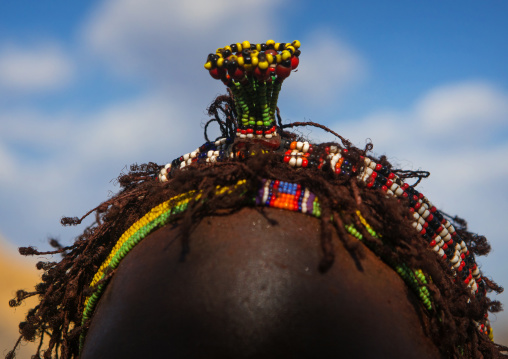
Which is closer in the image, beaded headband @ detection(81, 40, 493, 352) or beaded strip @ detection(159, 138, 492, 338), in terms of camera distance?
beaded headband @ detection(81, 40, 493, 352)

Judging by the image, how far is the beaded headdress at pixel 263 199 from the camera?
1.93m

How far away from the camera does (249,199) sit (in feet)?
6.29

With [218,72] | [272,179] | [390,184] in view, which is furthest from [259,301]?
[218,72]

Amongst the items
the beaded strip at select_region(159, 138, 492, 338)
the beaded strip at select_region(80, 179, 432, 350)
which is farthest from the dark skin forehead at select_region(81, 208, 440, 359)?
the beaded strip at select_region(159, 138, 492, 338)

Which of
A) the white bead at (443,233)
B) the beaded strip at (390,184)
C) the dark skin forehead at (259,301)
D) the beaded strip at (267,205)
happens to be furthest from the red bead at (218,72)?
the white bead at (443,233)

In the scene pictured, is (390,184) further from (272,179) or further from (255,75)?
(255,75)

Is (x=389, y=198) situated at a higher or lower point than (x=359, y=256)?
higher

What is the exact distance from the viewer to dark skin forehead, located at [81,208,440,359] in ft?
5.43

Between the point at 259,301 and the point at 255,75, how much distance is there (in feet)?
2.76

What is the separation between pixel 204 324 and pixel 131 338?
11.3 inches

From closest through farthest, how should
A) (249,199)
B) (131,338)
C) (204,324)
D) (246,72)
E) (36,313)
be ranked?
(204,324) < (131,338) < (249,199) < (246,72) < (36,313)

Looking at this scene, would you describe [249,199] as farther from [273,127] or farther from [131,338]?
[131,338]

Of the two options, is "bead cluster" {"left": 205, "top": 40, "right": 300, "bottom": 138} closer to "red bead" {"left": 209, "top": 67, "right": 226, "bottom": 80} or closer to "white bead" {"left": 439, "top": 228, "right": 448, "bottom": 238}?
"red bead" {"left": 209, "top": 67, "right": 226, "bottom": 80}

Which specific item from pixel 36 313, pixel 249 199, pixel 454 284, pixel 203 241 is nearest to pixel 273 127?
pixel 249 199
